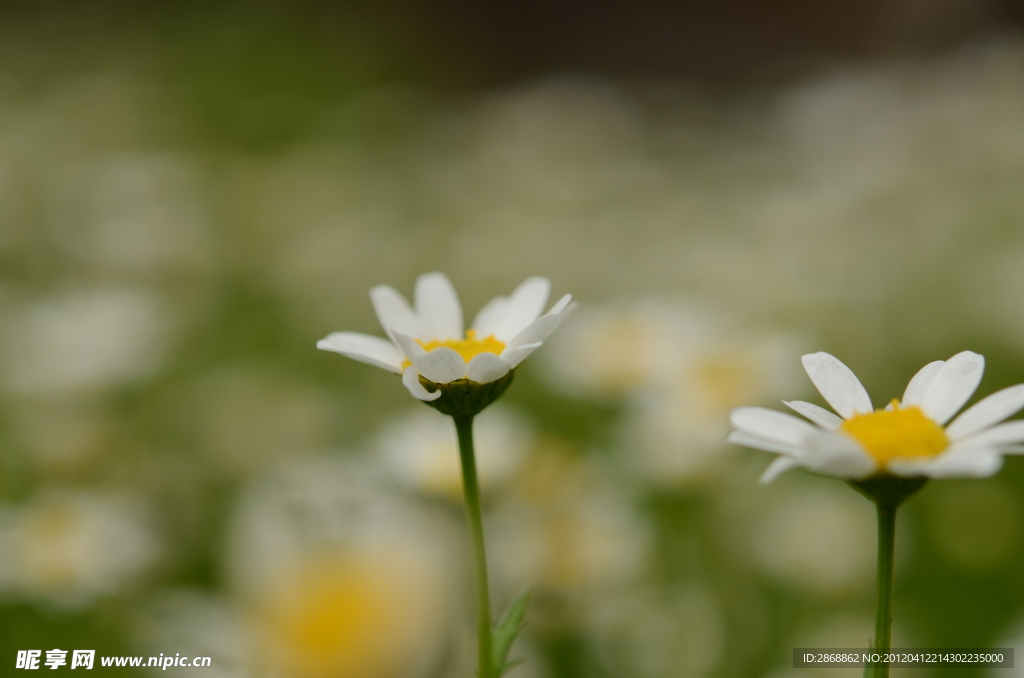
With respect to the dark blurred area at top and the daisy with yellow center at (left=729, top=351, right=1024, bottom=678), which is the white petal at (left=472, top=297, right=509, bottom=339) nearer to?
the daisy with yellow center at (left=729, top=351, right=1024, bottom=678)

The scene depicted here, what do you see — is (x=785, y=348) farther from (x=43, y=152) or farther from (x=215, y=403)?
(x=43, y=152)

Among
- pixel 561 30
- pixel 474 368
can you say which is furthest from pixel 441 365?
pixel 561 30

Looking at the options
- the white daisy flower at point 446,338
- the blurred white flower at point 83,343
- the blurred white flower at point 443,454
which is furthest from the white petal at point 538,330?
the blurred white flower at point 83,343

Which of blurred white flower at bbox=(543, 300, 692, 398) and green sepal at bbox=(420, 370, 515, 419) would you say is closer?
green sepal at bbox=(420, 370, 515, 419)

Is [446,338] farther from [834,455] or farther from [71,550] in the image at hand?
[71,550]

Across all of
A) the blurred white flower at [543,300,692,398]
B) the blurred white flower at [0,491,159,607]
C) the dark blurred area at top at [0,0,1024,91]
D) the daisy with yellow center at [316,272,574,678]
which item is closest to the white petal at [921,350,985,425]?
the daisy with yellow center at [316,272,574,678]

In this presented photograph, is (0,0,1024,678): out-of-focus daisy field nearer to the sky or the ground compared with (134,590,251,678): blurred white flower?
nearer to the sky
